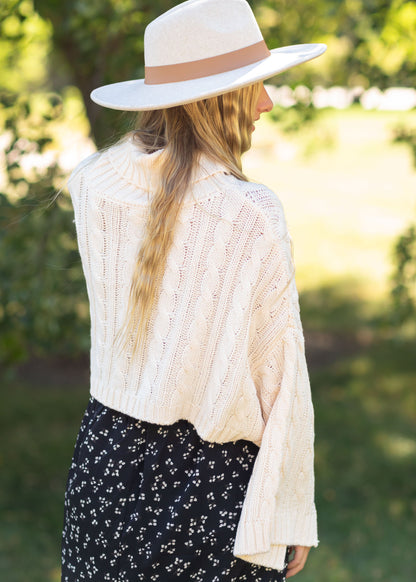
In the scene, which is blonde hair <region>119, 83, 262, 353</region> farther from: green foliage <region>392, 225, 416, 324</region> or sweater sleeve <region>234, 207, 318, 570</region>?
green foliage <region>392, 225, 416, 324</region>

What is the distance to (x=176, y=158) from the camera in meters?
1.58

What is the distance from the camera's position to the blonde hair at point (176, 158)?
1.55m

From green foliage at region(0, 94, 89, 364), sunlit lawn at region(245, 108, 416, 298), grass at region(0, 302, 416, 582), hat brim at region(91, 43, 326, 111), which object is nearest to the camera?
hat brim at region(91, 43, 326, 111)

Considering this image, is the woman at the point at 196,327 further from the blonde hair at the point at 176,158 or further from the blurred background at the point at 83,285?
the blurred background at the point at 83,285

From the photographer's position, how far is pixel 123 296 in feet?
5.51

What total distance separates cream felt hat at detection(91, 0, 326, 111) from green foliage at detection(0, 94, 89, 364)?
6.18ft

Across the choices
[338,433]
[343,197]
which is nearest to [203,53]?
[338,433]

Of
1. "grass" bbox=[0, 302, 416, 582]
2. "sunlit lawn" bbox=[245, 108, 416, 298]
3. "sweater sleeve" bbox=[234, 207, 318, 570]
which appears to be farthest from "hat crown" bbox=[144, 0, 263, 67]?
"sunlit lawn" bbox=[245, 108, 416, 298]

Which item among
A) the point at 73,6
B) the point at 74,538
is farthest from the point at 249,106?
the point at 73,6

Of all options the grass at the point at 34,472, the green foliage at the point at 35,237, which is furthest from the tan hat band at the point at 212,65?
the grass at the point at 34,472

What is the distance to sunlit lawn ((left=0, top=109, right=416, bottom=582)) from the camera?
4242mm

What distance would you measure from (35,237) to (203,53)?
2.20 metres

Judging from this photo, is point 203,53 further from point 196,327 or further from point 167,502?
Answer: point 167,502

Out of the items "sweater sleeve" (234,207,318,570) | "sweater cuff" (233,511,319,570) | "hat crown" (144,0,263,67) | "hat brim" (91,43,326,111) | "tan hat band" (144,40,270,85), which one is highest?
"hat crown" (144,0,263,67)
